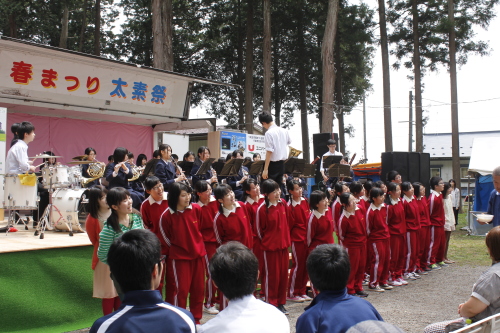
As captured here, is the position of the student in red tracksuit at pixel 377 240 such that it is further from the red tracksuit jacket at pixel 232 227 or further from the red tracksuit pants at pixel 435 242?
the red tracksuit jacket at pixel 232 227

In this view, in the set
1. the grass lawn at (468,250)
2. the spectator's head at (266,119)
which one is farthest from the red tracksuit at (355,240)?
the grass lawn at (468,250)

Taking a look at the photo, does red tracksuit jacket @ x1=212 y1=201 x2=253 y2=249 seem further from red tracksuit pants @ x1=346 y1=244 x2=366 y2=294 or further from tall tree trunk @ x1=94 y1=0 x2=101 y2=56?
tall tree trunk @ x1=94 y1=0 x2=101 y2=56

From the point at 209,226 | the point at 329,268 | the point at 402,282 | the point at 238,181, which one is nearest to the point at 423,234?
the point at 402,282

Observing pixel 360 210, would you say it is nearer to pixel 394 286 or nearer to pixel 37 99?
pixel 394 286

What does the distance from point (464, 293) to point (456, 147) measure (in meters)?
14.5

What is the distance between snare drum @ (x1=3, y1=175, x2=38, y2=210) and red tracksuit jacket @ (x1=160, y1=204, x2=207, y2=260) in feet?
12.0

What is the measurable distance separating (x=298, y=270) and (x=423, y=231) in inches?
144

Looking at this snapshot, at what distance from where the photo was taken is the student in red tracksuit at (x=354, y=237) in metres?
7.63

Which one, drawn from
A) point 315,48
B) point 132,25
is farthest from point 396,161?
point 132,25

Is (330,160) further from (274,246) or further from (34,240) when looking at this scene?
(34,240)

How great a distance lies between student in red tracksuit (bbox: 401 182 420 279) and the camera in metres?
9.25

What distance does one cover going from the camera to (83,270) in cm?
645

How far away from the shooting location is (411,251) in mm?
9312

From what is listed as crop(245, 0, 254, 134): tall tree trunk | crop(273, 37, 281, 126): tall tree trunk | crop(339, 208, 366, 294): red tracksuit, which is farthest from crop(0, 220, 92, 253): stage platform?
crop(273, 37, 281, 126): tall tree trunk
